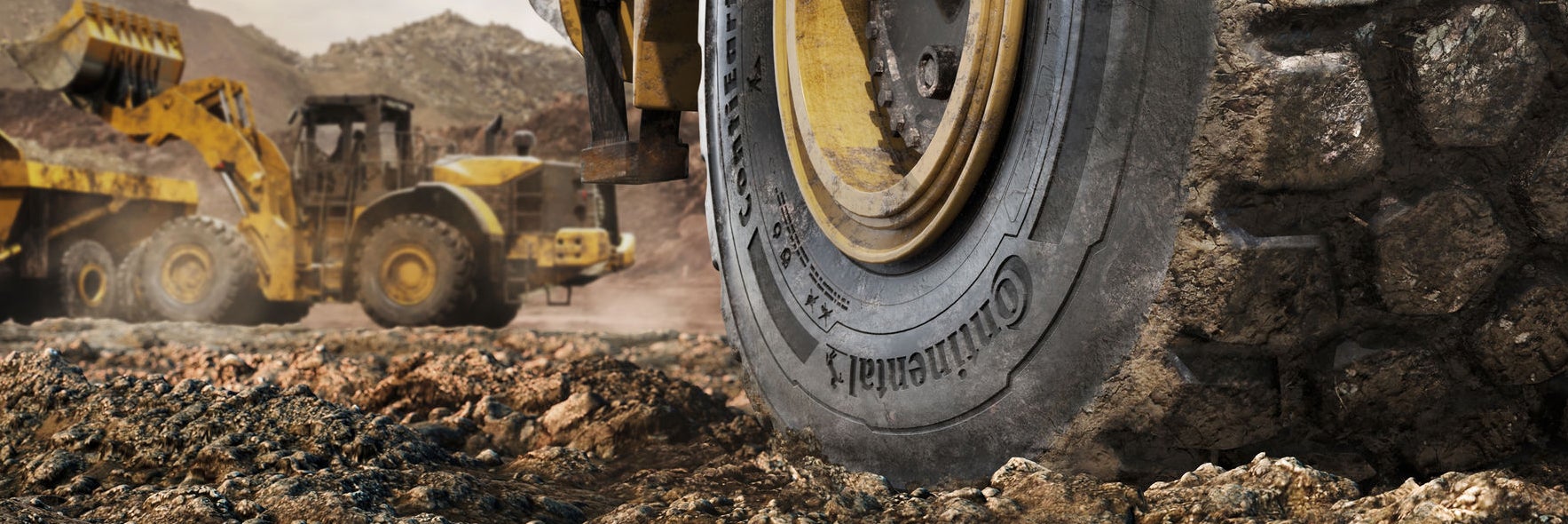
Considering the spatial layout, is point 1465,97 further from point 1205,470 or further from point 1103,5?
point 1205,470

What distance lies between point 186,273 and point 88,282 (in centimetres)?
87

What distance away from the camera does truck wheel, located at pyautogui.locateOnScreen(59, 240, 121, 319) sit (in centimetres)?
1058

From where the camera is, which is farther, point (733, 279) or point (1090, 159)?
point (733, 279)

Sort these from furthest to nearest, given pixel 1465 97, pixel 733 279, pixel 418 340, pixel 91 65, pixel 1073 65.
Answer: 1. pixel 91 65
2. pixel 418 340
3. pixel 733 279
4. pixel 1073 65
5. pixel 1465 97

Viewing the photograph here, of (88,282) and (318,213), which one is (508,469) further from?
(88,282)

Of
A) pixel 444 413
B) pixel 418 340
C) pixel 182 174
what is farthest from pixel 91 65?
pixel 182 174

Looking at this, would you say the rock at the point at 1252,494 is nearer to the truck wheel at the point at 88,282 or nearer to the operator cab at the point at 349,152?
the operator cab at the point at 349,152

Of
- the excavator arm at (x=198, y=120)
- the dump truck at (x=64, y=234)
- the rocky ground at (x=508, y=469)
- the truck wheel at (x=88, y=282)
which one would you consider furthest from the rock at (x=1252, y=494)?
the truck wheel at (x=88, y=282)

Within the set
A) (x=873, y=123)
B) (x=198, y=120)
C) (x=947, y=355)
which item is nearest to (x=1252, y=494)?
(x=947, y=355)

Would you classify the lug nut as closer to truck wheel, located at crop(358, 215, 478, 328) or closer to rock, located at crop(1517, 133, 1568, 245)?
rock, located at crop(1517, 133, 1568, 245)

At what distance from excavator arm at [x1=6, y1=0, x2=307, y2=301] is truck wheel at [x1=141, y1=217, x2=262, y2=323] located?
20 cm

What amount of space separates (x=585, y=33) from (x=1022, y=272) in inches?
66.8

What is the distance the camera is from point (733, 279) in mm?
A: 2533

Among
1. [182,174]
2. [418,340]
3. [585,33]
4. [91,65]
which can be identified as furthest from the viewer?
[182,174]
